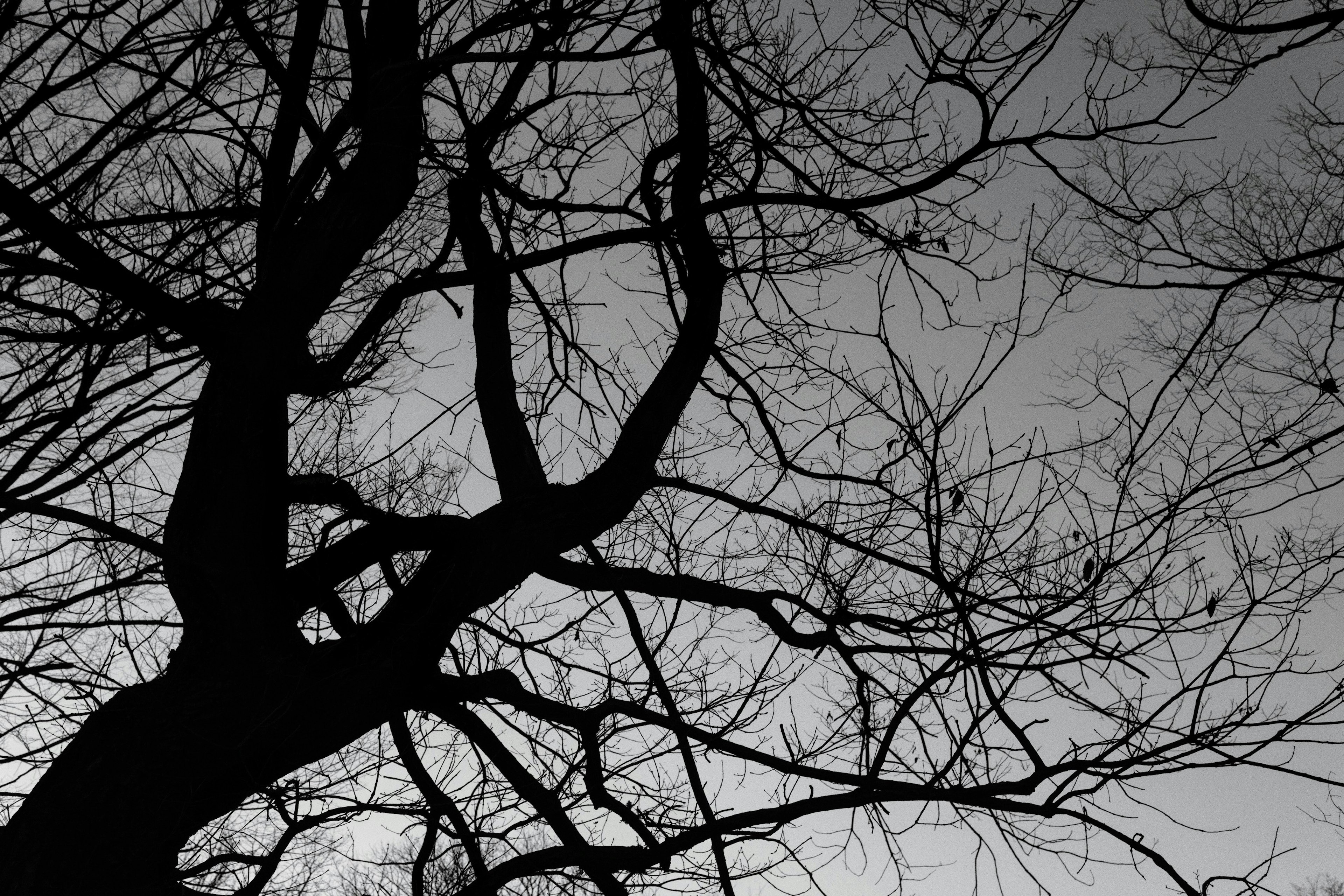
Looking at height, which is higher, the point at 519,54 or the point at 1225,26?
the point at 1225,26

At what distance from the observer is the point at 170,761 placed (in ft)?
8.82

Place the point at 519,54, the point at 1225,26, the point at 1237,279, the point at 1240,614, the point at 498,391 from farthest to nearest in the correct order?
the point at 498,391, the point at 1237,279, the point at 1225,26, the point at 519,54, the point at 1240,614

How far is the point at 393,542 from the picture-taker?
3.35 metres

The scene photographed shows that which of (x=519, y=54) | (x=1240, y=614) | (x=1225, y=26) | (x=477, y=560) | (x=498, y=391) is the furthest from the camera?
(x=498, y=391)

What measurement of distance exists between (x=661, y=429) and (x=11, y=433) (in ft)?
8.10

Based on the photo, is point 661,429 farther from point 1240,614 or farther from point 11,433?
point 11,433

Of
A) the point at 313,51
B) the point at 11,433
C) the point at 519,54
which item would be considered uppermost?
the point at 313,51

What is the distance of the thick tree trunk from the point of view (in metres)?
2.52

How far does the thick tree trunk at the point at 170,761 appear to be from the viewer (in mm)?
2521

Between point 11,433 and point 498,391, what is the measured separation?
183cm

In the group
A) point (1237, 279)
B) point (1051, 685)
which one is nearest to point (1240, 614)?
point (1051, 685)

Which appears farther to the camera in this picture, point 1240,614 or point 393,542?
point 393,542

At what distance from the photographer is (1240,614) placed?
2467mm

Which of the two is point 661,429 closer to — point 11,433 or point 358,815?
point 358,815
